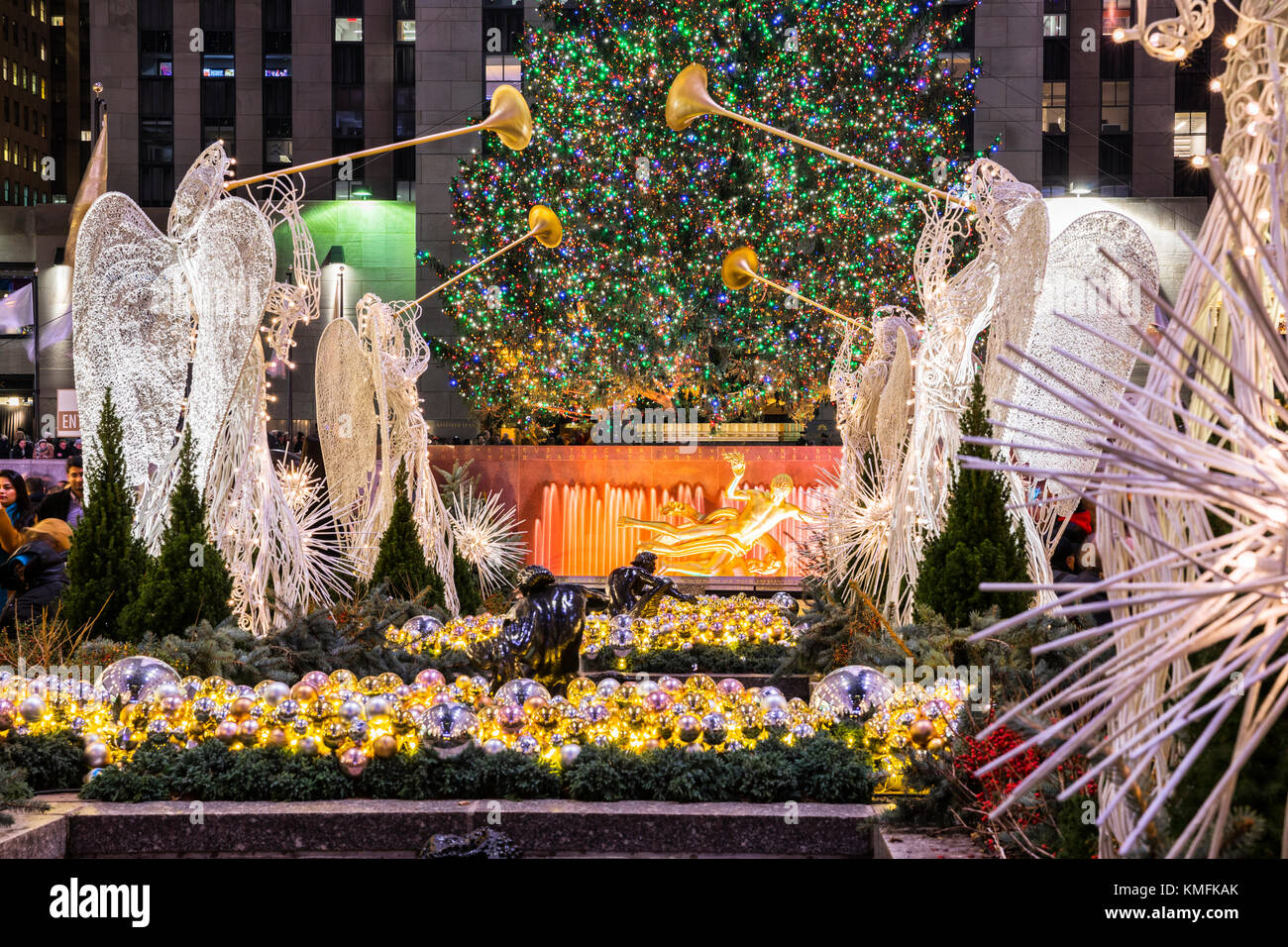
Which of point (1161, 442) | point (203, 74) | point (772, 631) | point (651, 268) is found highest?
point (203, 74)

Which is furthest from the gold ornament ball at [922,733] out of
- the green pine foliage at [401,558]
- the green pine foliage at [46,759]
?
the green pine foliage at [401,558]

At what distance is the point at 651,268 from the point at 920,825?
16.7 metres

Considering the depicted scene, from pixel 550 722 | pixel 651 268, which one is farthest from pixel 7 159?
pixel 550 722

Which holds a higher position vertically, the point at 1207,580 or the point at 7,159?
the point at 7,159

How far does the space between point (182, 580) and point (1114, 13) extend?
1361 inches

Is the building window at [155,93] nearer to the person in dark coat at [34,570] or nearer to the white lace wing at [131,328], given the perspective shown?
the person in dark coat at [34,570]

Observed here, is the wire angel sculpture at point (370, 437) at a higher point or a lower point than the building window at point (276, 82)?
lower

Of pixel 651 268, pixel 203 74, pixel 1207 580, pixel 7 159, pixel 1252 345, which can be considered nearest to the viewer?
pixel 1207 580

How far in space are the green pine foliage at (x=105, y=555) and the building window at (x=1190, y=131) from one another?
38242 millimetres

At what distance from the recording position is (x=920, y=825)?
489 centimetres

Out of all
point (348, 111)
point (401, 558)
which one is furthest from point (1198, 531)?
point (348, 111)

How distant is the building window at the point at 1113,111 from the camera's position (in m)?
38.2

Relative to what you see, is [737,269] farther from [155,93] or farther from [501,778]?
[155,93]
